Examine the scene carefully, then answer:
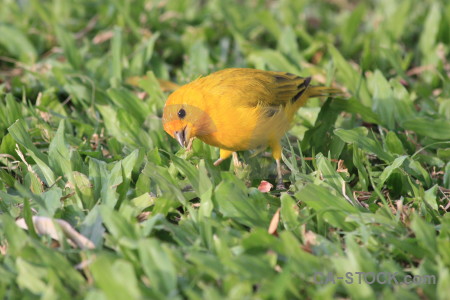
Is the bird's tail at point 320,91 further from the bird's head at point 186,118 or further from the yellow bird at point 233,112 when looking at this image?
the bird's head at point 186,118

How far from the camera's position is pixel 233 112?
361 centimetres

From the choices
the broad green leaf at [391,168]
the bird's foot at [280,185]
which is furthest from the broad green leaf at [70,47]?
the broad green leaf at [391,168]

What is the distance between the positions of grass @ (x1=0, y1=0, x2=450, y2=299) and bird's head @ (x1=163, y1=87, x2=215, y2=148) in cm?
18

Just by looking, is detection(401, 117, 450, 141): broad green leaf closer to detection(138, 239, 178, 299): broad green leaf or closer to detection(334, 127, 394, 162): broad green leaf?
detection(334, 127, 394, 162): broad green leaf

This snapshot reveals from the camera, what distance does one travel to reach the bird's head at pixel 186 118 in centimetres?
346

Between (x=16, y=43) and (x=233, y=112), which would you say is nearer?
(x=233, y=112)

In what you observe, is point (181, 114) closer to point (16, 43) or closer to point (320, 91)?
point (320, 91)

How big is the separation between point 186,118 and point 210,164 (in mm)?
322

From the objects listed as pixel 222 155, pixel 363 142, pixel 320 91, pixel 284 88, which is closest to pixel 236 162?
pixel 222 155

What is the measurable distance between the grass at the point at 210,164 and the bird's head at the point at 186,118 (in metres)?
0.18

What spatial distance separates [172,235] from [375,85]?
228cm

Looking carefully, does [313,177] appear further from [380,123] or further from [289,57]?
[289,57]

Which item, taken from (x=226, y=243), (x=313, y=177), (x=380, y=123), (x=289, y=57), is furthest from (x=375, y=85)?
(x=226, y=243)

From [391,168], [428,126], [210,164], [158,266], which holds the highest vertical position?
[158,266]
